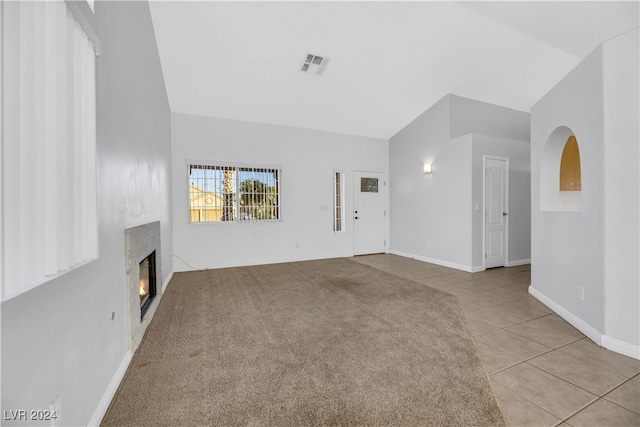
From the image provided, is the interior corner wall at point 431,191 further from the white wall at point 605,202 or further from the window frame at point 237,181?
the window frame at point 237,181

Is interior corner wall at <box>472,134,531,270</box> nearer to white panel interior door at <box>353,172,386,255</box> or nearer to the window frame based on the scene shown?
white panel interior door at <box>353,172,386,255</box>

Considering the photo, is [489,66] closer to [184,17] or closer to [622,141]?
[622,141]

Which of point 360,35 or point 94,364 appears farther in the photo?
point 360,35

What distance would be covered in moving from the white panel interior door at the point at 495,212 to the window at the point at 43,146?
5648 millimetres

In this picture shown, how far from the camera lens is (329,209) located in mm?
6258

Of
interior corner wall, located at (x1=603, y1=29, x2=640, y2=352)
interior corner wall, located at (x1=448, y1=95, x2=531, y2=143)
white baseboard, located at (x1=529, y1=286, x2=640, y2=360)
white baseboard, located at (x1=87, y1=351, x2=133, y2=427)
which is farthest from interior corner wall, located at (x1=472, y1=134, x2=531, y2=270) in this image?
white baseboard, located at (x1=87, y1=351, x2=133, y2=427)

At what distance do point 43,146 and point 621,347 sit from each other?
12.6 feet

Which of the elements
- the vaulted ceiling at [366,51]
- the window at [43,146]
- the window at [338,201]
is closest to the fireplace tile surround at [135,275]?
the window at [43,146]

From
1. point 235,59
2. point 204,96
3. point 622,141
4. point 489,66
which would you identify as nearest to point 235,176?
point 204,96

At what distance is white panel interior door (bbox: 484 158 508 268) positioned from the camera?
16.7 ft

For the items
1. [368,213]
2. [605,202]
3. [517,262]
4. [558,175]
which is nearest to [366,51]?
[558,175]

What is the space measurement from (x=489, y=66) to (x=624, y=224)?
3.31 metres

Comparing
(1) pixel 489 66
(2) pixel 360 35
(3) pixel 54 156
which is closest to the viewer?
(3) pixel 54 156

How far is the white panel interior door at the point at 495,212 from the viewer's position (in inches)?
201
